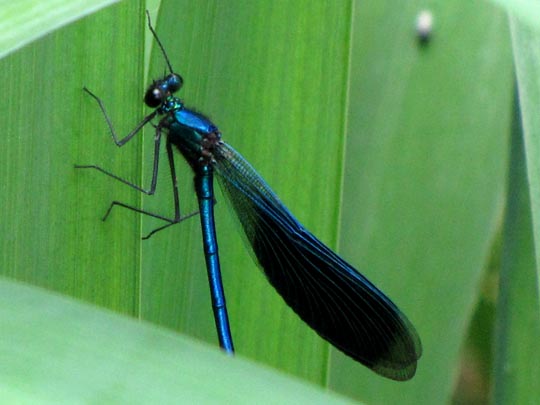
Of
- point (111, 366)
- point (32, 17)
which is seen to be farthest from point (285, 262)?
point (111, 366)

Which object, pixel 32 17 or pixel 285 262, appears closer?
pixel 32 17

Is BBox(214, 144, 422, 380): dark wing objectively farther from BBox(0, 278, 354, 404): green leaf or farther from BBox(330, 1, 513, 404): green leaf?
BBox(0, 278, 354, 404): green leaf

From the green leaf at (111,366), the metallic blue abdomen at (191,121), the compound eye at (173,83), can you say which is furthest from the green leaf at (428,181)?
the green leaf at (111,366)

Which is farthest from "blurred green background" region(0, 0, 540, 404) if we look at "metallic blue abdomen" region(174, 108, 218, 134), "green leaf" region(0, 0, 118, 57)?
"metallic blue abdomen" region(174, 108, 218, 134)

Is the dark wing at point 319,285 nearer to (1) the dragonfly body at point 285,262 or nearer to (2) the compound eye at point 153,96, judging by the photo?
(1) the dragonfly body at point 285,262

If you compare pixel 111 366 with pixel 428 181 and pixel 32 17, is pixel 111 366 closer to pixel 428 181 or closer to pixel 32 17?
pixel 32 17

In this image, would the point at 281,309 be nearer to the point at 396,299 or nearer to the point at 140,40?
the point at 396,299
